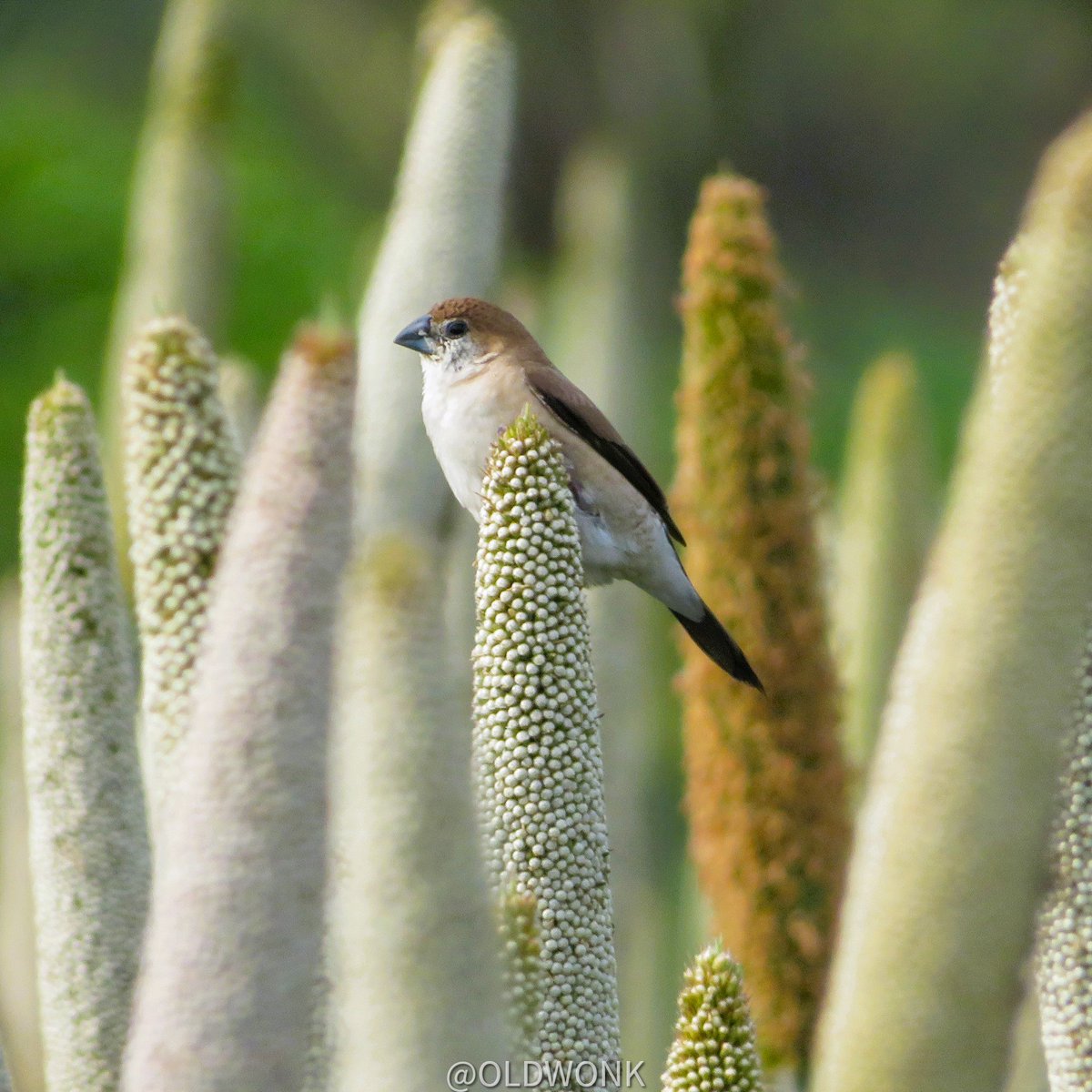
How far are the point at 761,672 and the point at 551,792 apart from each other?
171 cm

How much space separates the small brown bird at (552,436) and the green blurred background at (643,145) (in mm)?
3680

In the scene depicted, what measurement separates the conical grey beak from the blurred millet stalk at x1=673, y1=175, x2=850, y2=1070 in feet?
2.64

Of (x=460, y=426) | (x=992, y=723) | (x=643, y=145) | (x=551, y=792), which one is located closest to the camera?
(x=992, y=723)

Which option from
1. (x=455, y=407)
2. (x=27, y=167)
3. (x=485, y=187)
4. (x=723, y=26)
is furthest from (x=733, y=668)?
(x=723, y=26)

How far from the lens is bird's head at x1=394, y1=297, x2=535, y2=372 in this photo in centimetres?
424

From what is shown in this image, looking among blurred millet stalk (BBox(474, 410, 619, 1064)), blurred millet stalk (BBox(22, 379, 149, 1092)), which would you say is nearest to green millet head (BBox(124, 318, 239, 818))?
blurred millet stalk (BBox(22, 379, 149, 1092))

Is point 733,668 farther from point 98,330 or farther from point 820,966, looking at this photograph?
point 98,330

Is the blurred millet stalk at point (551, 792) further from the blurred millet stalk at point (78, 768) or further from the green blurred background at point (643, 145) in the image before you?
the green blurred background at point (643, 145)

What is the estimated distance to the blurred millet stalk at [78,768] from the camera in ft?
7.92

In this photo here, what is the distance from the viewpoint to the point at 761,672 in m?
3.67

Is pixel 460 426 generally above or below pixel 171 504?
above

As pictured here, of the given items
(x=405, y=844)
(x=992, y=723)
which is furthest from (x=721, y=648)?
(x=405, y=844)

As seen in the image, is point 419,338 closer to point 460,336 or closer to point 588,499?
point 460,336

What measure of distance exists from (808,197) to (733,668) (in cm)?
1164
